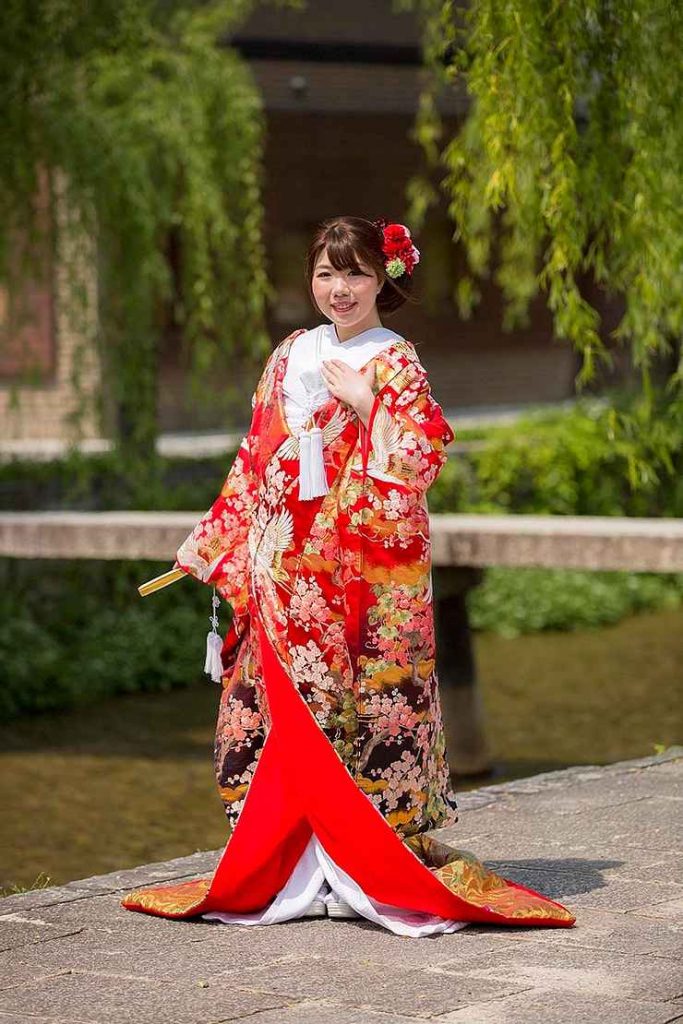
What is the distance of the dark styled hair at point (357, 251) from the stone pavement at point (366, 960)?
5.22 ft

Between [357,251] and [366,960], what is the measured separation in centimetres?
175

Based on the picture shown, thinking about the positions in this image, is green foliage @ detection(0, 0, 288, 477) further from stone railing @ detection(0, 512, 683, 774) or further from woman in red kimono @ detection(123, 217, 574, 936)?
woman in red kimono @ detection(123, 217, 574, 936)

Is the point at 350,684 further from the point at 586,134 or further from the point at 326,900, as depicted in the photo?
the point at 586,134

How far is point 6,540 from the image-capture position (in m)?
10.4

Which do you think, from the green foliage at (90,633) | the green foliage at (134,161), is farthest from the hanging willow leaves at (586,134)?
the green foliage at (90,633)

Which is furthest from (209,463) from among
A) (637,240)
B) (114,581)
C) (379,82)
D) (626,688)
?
(379,82)

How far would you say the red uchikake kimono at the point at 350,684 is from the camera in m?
5.04

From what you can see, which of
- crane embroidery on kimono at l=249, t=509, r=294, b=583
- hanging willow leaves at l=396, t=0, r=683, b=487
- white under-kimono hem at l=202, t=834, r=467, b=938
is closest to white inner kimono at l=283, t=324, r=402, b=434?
crane embroidery on kimono at l=249, t=509, r=294, b=583

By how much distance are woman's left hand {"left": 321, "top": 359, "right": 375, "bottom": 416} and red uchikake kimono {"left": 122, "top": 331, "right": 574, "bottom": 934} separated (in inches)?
1.4

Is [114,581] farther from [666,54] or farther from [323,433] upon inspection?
[323,433]

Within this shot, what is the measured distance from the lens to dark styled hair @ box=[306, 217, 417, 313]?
5.21 metres

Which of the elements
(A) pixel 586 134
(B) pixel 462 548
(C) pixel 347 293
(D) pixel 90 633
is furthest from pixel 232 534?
(D) pixel 90 633

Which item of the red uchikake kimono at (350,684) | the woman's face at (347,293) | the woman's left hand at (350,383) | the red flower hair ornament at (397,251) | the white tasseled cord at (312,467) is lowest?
the red uchikake kimono at (350,684)

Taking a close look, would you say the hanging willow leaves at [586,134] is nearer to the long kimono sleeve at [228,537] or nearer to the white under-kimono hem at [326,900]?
the long kimono sleeve at [228,537]
